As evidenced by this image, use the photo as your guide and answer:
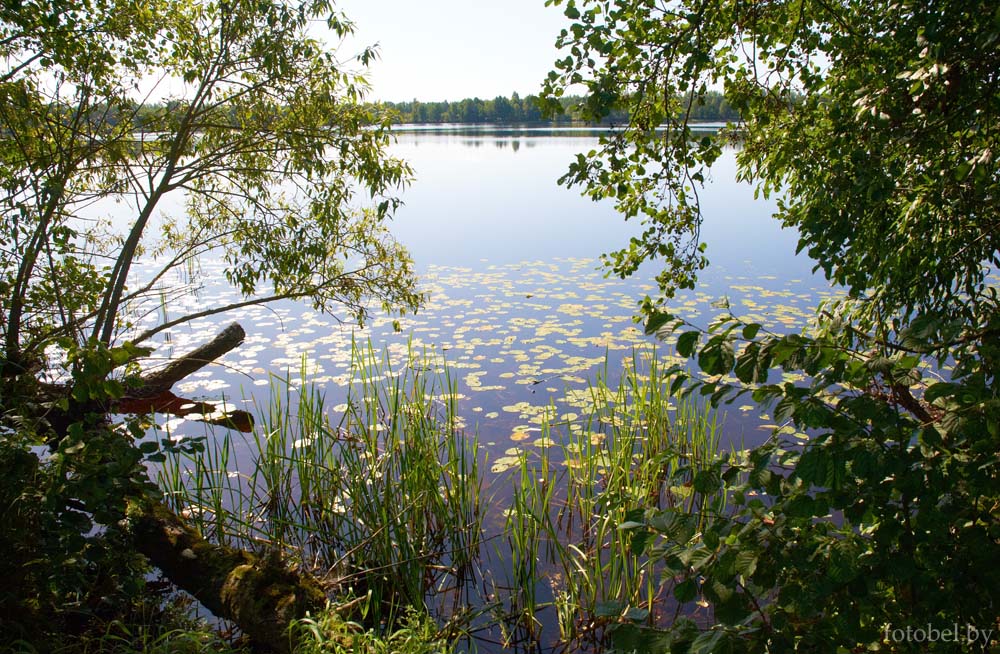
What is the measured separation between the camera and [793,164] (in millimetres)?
2488

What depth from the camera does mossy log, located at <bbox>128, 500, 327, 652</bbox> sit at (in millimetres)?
2695

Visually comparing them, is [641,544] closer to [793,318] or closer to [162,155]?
[162,155]

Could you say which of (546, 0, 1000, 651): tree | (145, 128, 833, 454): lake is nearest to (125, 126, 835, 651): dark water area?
(145, 128, 833, 454): lake

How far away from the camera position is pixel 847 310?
2.81 m

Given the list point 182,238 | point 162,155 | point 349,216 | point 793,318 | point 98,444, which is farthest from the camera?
point 793,318

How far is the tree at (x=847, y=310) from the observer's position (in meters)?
1.23

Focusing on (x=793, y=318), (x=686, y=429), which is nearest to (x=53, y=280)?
(x=686, y=429)

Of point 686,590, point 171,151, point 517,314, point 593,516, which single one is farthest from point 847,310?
point 517,314

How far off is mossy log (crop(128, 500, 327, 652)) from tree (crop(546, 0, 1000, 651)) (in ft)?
5.29

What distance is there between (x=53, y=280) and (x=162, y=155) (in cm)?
104

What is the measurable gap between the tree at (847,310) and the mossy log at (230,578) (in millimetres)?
1611

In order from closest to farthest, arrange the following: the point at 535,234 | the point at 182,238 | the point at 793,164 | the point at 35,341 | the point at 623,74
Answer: the point at 623,74, the point at 793,164, the point at 35,341, the point at 182,238, the point at 535,234

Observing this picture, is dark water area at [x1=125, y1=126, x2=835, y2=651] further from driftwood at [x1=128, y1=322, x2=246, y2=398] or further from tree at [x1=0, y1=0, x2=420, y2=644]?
tree at [x1=0, y1=0, x2=420, y2=644]

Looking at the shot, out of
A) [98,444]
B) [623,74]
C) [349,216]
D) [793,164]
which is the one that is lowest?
[98,444]
